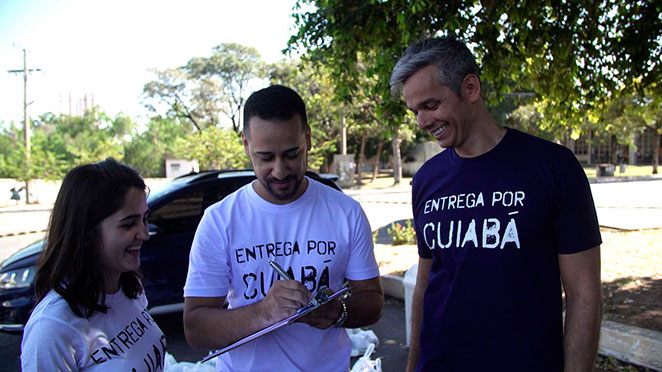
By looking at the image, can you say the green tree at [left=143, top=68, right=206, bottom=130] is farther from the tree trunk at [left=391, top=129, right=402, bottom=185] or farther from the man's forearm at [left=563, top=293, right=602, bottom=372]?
the man's forearm at [left=563, top=293, right=602, bottom=372]

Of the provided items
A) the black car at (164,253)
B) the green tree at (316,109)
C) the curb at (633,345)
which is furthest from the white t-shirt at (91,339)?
the green tree at (316,109)

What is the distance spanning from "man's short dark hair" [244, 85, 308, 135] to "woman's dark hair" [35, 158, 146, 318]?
1.82 ft

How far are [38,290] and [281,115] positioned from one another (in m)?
1.02

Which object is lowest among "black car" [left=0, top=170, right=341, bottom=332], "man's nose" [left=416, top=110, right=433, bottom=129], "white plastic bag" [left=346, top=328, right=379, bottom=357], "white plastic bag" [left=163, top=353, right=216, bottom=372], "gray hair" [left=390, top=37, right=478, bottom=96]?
"white plastic bag" [left=346, top=328, right=379, bottom=357]

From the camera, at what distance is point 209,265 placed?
190 cm

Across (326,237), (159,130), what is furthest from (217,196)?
(159,130)

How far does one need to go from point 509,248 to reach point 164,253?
4320mm

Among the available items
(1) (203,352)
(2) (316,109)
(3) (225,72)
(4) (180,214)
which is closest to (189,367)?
(1) (203,352)

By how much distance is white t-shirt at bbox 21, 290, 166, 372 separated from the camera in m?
1.50

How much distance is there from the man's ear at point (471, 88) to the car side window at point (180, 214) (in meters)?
4.19

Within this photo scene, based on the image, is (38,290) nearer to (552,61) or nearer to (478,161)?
(478,161)

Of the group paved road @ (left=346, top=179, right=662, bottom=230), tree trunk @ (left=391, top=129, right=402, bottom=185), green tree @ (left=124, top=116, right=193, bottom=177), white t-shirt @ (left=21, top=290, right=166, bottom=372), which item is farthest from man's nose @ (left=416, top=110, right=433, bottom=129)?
green tree @ (left=124, top=116, right=193, bottom=177)

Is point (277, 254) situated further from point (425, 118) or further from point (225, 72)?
point (225, 72)

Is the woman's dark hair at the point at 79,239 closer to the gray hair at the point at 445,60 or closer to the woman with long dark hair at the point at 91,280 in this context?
the woman with long dark hair at the point at 91,280
